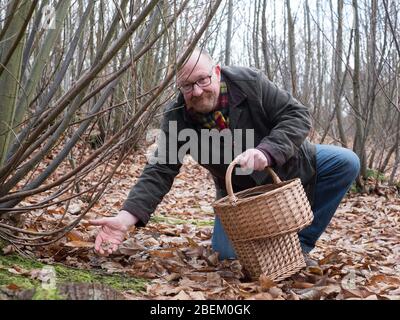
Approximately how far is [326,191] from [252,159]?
89 centimetres

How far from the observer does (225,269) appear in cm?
272

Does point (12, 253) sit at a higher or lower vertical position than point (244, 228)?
lower

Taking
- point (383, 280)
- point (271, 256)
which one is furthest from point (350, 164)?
point (271, 256)

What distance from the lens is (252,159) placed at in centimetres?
234

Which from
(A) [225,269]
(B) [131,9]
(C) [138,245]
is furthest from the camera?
(C) [138,245]

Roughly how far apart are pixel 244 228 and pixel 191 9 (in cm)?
105

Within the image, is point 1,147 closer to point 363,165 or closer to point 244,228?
point 244,228

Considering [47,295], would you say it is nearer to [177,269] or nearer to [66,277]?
[66,277]

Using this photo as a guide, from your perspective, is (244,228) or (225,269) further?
(225,269)
